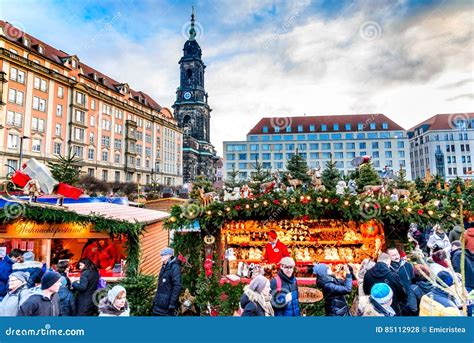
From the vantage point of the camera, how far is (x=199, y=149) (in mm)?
83000

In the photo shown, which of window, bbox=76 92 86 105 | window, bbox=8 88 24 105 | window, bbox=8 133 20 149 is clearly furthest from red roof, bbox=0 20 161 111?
window, bbox=8 133 20 149

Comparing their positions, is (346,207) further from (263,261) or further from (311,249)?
(263,261)

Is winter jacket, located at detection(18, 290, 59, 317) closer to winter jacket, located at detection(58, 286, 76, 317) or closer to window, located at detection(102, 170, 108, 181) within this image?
winter jacket, located at detection(58, 286, 76, 317)

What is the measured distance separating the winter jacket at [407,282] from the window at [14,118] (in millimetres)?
40018

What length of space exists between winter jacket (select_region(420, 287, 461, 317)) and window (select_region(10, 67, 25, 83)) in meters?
42.0

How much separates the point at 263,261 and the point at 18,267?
5.98 meters

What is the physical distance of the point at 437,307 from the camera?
3445 mm

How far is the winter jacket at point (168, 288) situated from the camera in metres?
5.72

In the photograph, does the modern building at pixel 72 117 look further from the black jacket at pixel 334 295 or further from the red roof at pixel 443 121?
the red roof at pixel 443 121

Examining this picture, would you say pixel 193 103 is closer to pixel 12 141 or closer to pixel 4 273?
pixel 12 141

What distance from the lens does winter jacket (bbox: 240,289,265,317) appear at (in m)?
3.65

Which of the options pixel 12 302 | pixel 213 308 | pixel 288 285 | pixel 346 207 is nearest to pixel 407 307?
pixel 288 285

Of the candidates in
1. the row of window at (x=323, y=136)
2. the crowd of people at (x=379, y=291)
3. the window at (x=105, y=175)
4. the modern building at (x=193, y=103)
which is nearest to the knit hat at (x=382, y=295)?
the crowd of people at (x=379, y=291)

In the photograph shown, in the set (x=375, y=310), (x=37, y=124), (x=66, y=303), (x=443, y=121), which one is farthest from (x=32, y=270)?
(x=443, y=121)
